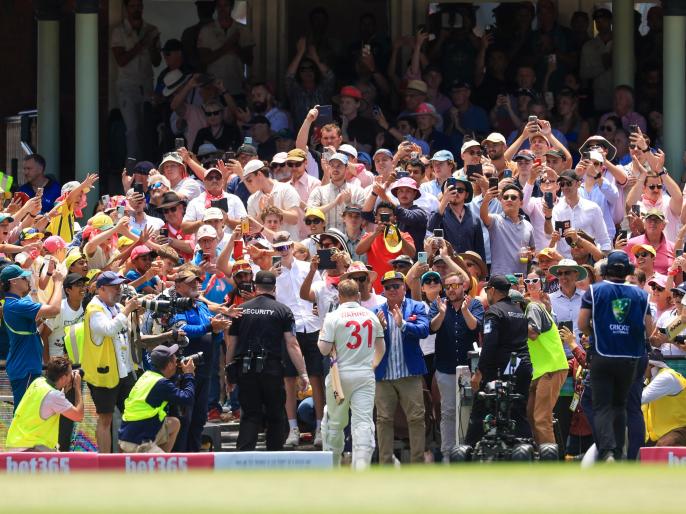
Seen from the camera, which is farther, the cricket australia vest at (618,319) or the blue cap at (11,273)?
the blue cap at (11,273)

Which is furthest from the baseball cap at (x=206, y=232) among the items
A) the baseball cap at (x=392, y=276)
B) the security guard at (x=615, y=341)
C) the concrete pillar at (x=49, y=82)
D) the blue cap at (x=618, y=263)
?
the concrete pillar at (x=49, y=82)

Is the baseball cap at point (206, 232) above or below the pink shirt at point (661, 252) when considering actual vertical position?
above

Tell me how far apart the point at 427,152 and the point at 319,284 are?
389 centimetres

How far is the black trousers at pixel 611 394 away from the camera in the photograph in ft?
41.6

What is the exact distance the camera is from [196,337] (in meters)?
13.7

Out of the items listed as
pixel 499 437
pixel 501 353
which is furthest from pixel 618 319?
pixel 499 437

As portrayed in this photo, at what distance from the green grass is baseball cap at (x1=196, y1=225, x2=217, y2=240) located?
8.52m

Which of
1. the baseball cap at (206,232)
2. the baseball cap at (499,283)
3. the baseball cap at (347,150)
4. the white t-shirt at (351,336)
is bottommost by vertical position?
the white t-shirt at (351,336)

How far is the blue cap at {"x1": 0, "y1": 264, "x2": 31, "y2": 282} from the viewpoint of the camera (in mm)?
13656

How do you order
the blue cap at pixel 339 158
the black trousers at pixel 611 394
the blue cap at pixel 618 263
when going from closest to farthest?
the black trousers at pixel 611 394 → the blue cap at pixel 618 263 → the blue cap at pixel 339 158

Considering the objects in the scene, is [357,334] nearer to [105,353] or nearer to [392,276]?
[392,276]

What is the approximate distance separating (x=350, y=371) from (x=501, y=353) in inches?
47.7

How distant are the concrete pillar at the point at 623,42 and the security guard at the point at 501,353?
759 cm

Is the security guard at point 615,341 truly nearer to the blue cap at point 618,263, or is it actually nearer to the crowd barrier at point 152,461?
the blue cap at point 618,263
